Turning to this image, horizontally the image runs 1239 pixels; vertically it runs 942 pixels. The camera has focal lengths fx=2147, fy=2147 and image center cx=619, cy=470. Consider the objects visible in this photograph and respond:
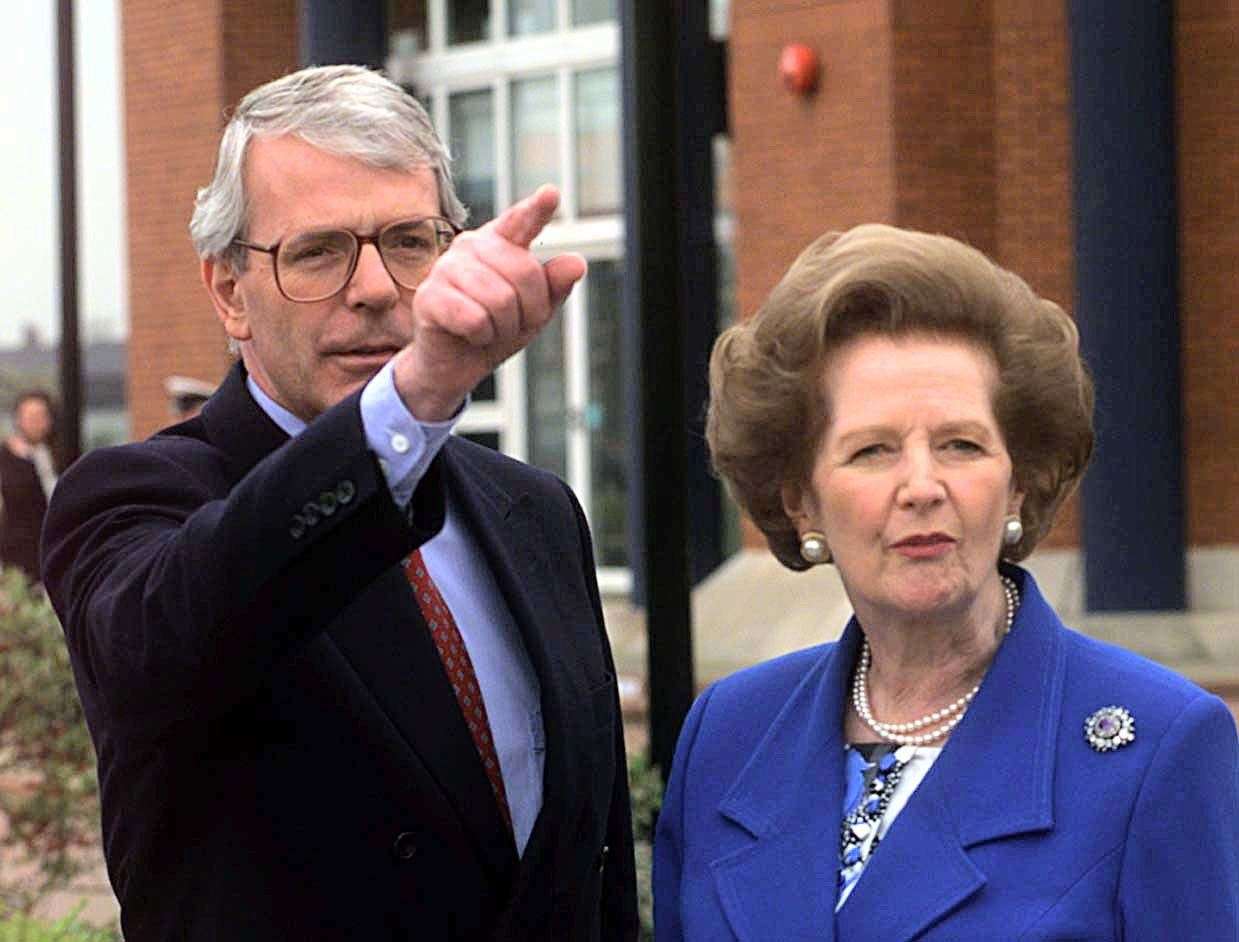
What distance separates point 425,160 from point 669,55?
229 cm

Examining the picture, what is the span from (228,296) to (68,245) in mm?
8109

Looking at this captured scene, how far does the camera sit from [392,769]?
2518 millimetres

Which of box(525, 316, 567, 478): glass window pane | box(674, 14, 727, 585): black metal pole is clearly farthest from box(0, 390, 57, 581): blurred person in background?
box(674, 14, 727, 585): black metal pole

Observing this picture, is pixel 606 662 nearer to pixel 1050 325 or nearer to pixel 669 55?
pixel 1050 325

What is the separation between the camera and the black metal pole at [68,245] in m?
10.2

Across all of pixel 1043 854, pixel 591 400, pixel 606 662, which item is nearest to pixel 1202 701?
pixel 1043 854

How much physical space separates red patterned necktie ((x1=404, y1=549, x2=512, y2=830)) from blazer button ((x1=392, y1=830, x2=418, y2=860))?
13 cm

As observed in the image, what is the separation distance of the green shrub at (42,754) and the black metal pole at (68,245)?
140 inches

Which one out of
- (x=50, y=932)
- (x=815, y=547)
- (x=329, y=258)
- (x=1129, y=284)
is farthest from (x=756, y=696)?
(x=1129, y=284)

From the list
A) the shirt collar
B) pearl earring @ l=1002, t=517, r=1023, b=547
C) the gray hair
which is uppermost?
the gray hair

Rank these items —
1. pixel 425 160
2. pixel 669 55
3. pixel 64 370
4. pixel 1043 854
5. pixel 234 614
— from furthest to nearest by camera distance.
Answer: pixel 64 370 < pixel 669 55 < pixel 425 160 < pixel 1043 854 < pixel 234 614

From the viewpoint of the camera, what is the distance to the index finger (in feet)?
6.44

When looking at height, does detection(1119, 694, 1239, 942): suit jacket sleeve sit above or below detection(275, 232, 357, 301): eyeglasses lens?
below

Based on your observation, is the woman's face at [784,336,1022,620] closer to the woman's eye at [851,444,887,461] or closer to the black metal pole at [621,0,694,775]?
the woman's eye at [851,444,887,461]
